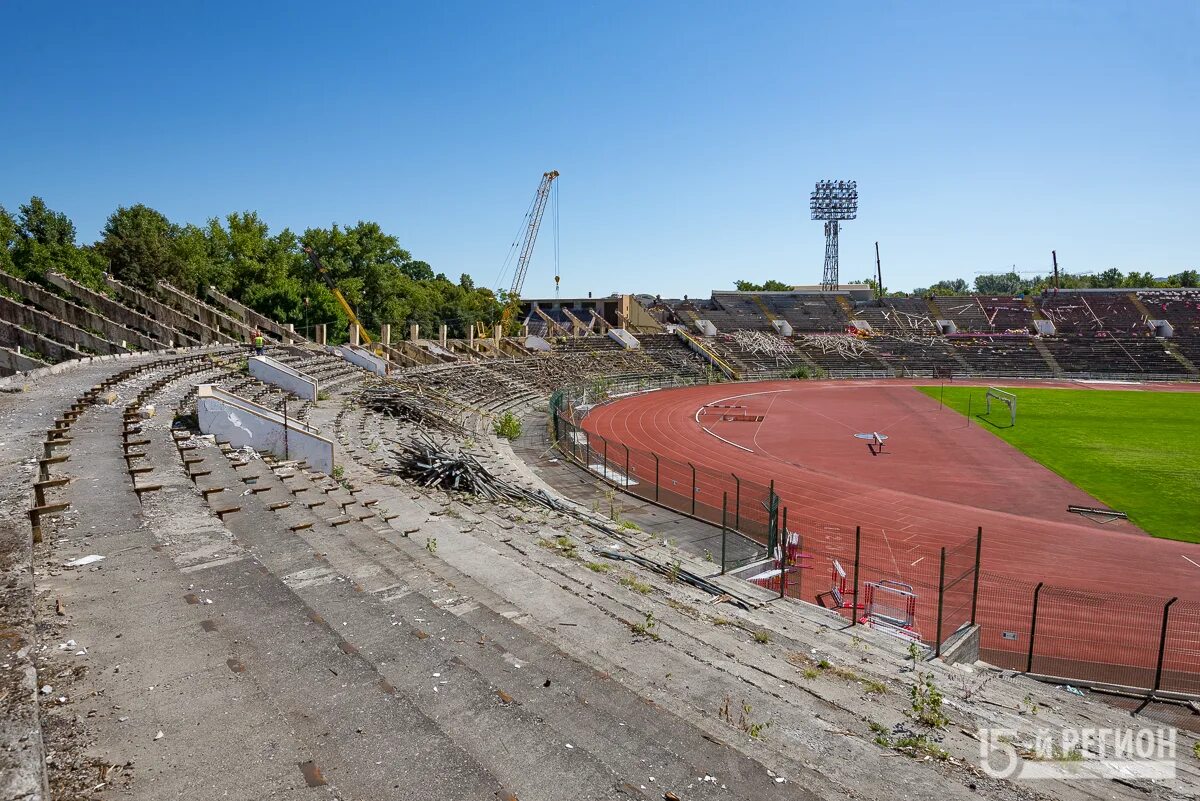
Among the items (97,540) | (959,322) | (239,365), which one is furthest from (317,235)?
(959,322)

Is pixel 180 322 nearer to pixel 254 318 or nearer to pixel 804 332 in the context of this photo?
pixel 254 318

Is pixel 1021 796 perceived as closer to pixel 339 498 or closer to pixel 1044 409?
pixel 339 498

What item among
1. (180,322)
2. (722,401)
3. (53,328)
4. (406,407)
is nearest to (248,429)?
(406,407)

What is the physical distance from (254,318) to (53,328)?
1970 centimetres

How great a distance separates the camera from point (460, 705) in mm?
7500

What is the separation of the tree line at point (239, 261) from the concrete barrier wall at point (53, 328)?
10.8m

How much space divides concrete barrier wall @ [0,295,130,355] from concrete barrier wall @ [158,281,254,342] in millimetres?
12047

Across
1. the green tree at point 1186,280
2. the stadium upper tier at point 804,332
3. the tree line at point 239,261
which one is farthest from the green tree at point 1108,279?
the tree line at point 239,261

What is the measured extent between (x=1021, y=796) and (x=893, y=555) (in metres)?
13.1

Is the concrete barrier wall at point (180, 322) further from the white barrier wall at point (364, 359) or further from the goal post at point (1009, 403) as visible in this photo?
the goal post at point (1009, 403)

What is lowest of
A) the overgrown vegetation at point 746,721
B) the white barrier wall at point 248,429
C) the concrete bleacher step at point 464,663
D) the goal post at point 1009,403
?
the goal post at point 1009,403

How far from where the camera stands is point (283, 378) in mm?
31438

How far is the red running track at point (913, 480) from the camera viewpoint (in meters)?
18.8

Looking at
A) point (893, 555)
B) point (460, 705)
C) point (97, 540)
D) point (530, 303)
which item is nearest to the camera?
point (460, 705)
